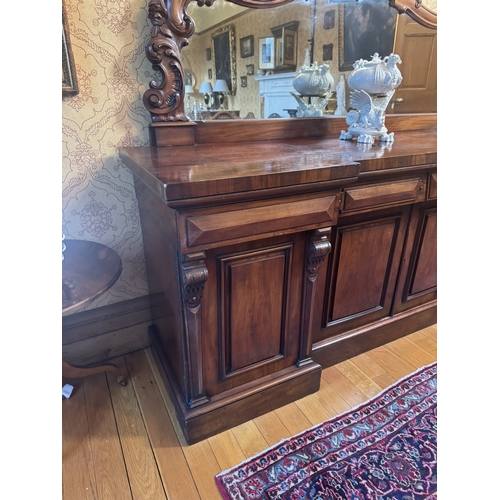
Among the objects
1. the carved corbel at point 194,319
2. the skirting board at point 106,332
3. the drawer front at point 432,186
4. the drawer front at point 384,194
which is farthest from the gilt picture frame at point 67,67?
the drawer front at point 432,186

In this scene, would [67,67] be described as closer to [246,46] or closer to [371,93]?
[246,46]

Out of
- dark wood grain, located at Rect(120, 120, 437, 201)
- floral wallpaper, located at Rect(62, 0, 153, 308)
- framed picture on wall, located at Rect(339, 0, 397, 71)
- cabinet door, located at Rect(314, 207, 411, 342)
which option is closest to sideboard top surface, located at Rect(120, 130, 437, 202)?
dark wood grain, located at Rect(120, 120, 437, 201)

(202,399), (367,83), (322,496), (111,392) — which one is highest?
(367,83)

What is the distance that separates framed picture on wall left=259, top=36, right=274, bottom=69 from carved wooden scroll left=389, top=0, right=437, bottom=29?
2.13ft

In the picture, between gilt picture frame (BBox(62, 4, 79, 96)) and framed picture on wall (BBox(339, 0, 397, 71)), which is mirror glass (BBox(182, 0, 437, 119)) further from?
gilt picture frame (BBox(62, 4, 79, 96))

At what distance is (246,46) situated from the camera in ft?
4.37

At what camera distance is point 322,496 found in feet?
3.56

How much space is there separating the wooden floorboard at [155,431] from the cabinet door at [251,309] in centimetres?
21

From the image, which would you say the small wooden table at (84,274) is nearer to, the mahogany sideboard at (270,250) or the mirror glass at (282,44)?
the mahogany sideboard at (270,250)

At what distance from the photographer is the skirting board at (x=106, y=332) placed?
4.81 ft

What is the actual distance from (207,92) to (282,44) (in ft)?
1.26
